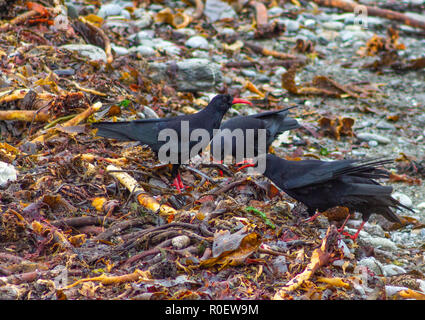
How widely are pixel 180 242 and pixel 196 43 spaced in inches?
245

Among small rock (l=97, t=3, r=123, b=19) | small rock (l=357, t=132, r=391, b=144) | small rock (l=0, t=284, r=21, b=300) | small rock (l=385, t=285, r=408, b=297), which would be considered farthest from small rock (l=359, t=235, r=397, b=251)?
small rock (l=97, t=3, r=123, b=19)

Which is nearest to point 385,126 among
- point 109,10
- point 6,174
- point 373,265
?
point 373,265

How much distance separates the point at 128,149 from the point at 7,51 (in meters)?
2.45

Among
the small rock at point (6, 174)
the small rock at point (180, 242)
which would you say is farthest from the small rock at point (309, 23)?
the small rock at point (180, 242)

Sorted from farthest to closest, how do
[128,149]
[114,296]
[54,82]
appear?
[54,82]
[128,149]
[114,296]

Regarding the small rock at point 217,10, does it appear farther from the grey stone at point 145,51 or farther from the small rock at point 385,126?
the small rock at point 385,126

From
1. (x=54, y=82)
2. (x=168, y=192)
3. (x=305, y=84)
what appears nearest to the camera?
(x=168, y=192)

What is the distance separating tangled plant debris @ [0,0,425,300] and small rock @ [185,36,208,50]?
0.03 metres

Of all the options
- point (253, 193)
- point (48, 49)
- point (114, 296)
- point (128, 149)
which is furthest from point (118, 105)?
point (114, 296)

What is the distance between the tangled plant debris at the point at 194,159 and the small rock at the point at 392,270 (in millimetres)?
15

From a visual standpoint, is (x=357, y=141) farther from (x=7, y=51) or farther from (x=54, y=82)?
(x=7, y=51)

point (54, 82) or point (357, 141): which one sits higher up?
point (54, 82)

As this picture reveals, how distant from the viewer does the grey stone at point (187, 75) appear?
26.8 feet

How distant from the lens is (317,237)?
4.81 m
